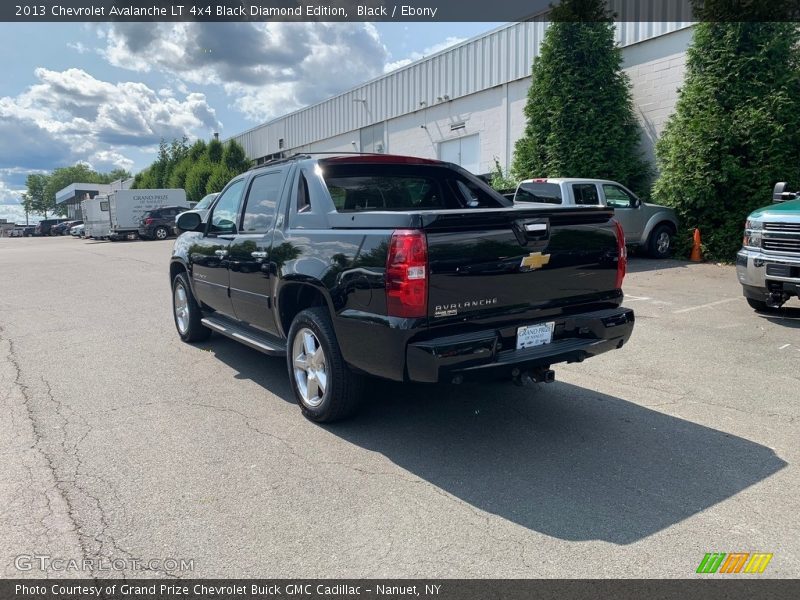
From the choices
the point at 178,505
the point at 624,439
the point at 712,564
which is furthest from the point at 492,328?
the point at 178,505

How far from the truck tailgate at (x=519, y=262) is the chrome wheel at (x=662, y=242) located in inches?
410

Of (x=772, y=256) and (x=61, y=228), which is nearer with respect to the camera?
(x=772, y=256)

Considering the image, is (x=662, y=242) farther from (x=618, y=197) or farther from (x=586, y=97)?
(x=586, y=97)

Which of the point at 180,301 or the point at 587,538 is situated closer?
the point at 587,538

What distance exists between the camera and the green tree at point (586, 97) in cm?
1545

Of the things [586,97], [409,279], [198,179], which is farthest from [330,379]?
[198,179]

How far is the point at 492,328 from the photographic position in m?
3.91

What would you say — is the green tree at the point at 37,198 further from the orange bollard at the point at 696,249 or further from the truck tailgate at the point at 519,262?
the truck tailgate at the point at 519,262

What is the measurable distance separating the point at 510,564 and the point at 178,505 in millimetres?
1809

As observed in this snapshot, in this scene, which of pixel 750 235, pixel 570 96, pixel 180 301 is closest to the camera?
pixel 180 301

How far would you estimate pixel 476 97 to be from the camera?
21609 mm

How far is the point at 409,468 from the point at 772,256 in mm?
6000

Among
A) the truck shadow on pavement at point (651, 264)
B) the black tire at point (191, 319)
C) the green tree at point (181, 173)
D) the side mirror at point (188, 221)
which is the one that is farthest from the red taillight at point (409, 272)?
the green tree at point (181, 173)

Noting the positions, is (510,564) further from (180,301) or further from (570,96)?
(570,96)
